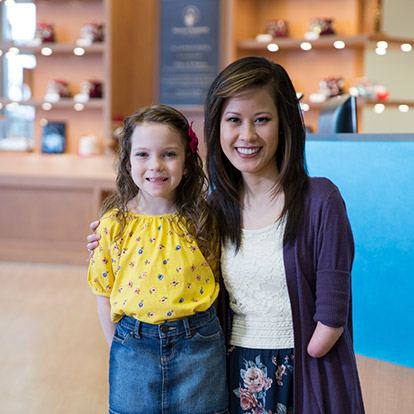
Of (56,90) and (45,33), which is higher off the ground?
(45,33)

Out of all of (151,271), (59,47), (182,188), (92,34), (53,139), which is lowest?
(151,271)

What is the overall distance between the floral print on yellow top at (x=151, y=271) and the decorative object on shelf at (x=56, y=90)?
3.93 metres

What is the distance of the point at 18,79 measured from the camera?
554 centimetres

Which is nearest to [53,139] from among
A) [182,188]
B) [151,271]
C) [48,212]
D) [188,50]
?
[48,212]

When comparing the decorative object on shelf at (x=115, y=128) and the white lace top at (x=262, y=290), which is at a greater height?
the decorative object on shelf at (x=115, y=128)

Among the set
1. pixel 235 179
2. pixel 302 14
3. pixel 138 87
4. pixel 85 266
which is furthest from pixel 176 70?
pixel 235 179

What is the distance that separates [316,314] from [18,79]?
500 cm

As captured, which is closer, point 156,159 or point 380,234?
point 156,159

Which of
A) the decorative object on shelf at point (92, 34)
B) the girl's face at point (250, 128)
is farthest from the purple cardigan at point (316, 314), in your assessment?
the decorative object on shelf at point (92, 34)

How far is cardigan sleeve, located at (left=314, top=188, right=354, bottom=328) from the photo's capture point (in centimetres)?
114

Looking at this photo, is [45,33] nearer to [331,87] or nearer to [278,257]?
[331,87]

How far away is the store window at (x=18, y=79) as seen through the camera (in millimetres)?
5054

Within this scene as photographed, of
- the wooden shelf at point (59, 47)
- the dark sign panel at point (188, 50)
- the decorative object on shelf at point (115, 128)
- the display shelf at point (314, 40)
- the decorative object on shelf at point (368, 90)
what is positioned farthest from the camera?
the dark sign panel at point (188, 50)

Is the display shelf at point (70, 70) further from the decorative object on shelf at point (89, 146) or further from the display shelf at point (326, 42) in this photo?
the display shelf at point (326, 42)
